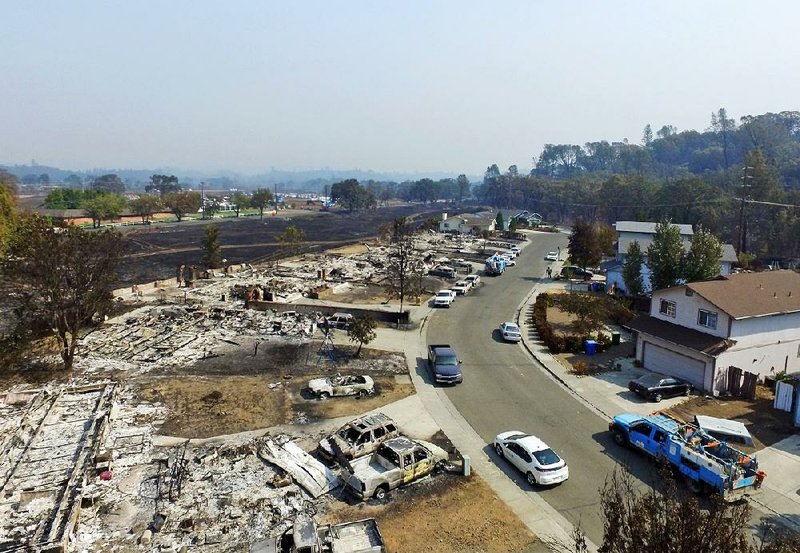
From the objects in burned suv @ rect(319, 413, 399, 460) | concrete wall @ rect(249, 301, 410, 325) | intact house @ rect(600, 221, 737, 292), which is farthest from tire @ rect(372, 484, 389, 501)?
Answer: intact house @ rect(600, 221, 737, 292)

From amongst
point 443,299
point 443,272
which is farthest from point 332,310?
point 443,272

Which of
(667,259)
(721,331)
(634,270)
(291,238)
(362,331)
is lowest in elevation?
(362,331)

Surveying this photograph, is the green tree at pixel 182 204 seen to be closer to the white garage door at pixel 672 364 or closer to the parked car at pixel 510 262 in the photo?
the parked car at pixel 510 262

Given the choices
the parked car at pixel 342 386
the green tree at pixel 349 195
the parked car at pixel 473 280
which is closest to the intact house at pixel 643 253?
the parked car at pixel 473 280

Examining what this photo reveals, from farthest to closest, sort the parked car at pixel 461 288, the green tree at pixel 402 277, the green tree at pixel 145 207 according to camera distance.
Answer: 1. the green tree at pixel 145 207
2. the parked car at pixel 461 288
3. the green tree at pixel 402 277

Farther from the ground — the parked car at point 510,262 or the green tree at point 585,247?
the green tree at point 585,247

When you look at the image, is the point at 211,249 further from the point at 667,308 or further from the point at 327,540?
the point at 327,540

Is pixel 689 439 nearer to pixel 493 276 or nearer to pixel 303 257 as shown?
pixel 493 276
